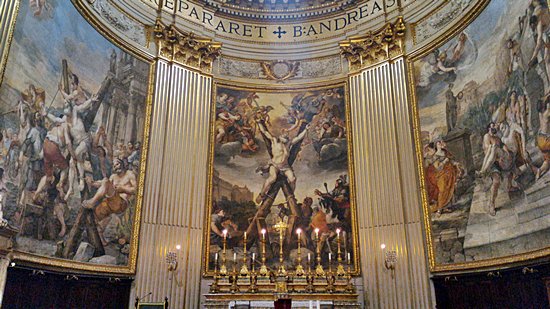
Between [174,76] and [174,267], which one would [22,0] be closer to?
[174,76]

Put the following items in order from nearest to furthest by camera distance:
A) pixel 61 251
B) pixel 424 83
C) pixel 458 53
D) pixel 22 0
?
1. pixel 22 0
2. pixel 61 251
3. pixel 458 53
4. pixel 424 83

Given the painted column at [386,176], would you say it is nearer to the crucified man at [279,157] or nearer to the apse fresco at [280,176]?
the apse fresco at [280,176]

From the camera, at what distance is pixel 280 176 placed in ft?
47.4

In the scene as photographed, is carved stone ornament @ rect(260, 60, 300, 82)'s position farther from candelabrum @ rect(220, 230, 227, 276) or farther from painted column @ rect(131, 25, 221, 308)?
candelabrum @ rect(220, 230, 227, 276)

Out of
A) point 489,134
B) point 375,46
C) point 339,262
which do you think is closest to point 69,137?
point 339,262

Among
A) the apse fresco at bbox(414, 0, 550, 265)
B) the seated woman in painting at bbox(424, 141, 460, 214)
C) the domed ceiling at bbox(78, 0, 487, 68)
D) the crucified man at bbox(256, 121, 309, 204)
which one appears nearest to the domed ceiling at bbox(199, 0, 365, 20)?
the domed ceiling at bbox(78, 0, 487, 68)

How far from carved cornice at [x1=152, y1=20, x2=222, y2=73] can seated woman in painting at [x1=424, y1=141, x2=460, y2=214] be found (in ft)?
24.8

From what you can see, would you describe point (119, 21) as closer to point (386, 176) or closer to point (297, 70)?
point (297, 70)

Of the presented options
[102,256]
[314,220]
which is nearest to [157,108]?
[102,256]

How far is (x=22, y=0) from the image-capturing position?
9383mm

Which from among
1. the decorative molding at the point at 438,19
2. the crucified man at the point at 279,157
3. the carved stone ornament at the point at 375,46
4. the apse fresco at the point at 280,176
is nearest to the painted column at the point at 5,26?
the apse fresco at the point at 280,176

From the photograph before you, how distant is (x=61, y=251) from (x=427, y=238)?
29.2 feet

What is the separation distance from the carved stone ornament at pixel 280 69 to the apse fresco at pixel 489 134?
4.18 meters

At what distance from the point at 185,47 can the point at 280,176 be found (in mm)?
5181
